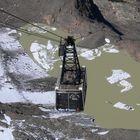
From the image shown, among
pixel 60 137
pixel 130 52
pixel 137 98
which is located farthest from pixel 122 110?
pixel 130 52

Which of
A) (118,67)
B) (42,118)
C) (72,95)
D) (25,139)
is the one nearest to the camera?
(72,95)

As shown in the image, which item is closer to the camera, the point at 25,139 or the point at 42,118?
the point at 25,139

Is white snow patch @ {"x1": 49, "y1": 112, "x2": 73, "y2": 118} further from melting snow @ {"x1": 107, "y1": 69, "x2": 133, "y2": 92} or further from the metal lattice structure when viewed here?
the metal lattice structure

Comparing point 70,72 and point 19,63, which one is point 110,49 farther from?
point 70,72

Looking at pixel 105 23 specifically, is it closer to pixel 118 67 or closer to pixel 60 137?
pixel 118 67

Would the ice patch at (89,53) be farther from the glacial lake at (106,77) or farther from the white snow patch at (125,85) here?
the white snow patch at (125,85)

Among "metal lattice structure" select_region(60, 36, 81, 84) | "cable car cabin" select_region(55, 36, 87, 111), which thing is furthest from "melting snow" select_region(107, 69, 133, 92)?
"cable car cabin" select_region(55, 36, 87, 111)
